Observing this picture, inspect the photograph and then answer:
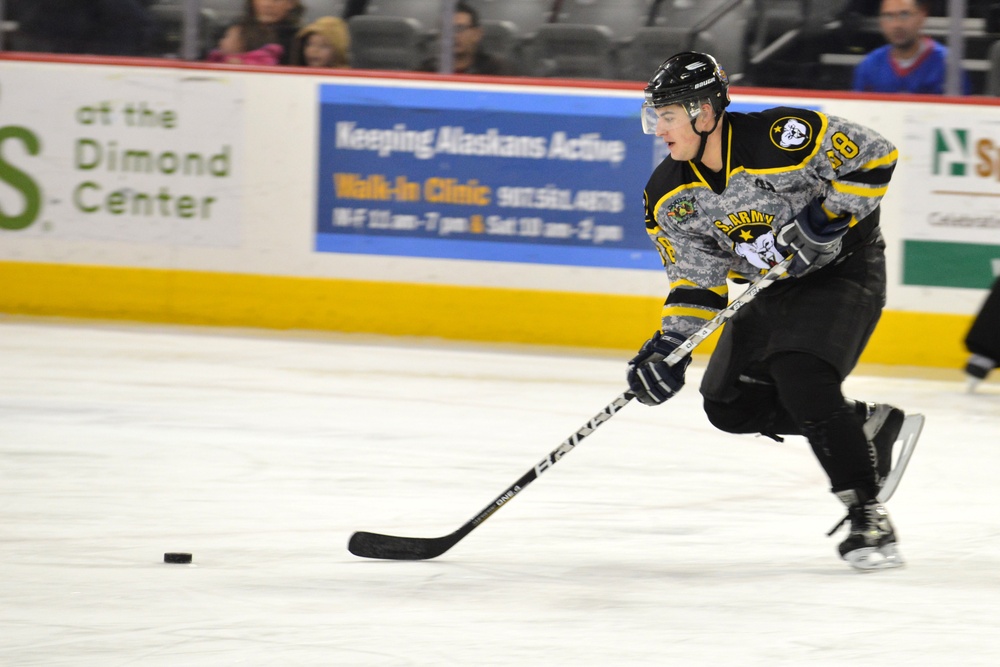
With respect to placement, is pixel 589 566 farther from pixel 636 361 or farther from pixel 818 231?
pixel 818 231

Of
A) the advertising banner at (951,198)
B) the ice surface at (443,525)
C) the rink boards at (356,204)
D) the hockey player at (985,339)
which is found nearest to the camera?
the ice surface at (443,525)

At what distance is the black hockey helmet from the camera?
302cm

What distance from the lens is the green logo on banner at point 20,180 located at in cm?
674

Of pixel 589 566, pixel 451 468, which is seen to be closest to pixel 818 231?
pixel 589 566

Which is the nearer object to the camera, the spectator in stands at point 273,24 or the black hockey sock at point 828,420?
the black hockey sock at point 828,420

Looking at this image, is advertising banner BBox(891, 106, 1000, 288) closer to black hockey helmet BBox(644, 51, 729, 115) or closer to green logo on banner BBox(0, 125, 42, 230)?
black hockey helmet BBox(644, 51, 729, 115)

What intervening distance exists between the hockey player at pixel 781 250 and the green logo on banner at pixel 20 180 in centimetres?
432

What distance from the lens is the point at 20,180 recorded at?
6758 millimetres

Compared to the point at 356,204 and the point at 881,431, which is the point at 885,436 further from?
the point at 356,204

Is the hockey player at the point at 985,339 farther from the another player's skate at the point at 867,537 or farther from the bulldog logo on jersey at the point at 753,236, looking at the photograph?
the another player's skate at the point at 867,537

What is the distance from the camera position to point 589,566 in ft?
10.0

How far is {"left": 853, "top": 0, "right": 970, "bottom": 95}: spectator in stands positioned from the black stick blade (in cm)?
387

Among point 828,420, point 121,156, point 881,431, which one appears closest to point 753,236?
point 828,420

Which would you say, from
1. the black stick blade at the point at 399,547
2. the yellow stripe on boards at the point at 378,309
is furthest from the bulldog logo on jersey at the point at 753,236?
the yellow stripe on boards at the point at 378,309
